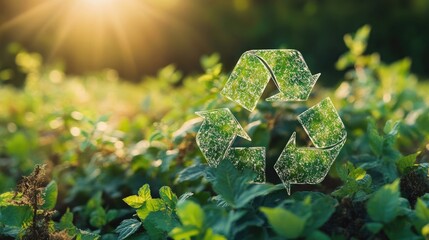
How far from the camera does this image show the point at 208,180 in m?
1.70

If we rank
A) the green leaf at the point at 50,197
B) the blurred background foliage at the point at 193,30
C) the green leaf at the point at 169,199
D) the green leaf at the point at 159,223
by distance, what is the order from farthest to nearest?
the blurred background foliage at the point at 193,30
the green leaf at the point at 50,197
the green leaf at the point at 169,199
the green leaf at the point at 159,223

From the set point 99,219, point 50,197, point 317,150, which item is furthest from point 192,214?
point 99,219

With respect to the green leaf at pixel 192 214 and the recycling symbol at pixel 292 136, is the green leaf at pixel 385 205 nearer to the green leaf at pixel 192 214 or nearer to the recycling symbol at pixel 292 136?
the recycling symbol at pixel 292 136

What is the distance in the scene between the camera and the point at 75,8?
1021cm

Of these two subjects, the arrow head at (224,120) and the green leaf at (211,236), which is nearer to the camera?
the green leaf at (211,236)

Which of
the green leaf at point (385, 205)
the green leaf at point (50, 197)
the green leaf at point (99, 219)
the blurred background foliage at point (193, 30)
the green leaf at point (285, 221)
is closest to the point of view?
the green leaf at point (285, 221)

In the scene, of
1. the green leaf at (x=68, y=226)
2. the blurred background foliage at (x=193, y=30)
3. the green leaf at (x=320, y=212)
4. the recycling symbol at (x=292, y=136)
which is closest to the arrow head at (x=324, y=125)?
the recycling symbol at (x=292, y=136)

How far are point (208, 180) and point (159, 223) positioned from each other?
189 millimetres

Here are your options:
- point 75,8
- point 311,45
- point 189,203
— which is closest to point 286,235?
point 189,203

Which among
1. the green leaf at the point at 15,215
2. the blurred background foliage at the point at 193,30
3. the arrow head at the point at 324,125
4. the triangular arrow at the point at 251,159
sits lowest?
the blurred background foliage at the point at 193,30

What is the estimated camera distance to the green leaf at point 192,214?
54.9 inches

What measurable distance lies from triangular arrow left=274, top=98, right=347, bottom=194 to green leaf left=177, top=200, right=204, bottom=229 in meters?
0.45

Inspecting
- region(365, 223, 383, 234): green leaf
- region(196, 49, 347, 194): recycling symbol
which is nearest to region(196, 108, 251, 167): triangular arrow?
region(196, 49, 347, 194): recycling symbol

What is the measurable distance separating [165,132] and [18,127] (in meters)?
2.16
